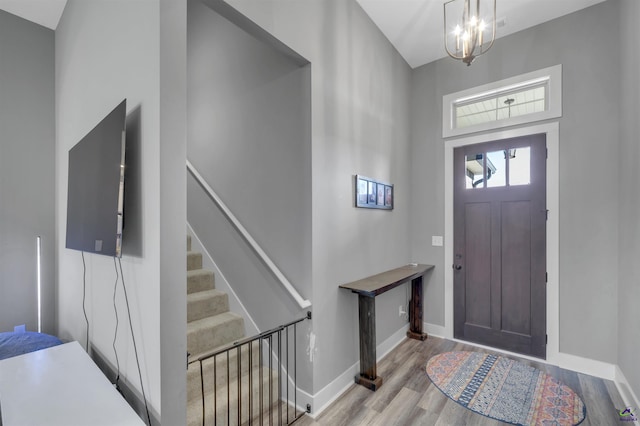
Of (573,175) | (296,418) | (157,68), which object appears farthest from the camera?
(573,175)

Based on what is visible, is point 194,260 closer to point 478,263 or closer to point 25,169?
point 25,169

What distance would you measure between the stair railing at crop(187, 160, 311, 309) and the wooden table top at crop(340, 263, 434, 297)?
1.53ft

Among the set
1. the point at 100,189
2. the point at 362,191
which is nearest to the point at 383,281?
the point at 362,191

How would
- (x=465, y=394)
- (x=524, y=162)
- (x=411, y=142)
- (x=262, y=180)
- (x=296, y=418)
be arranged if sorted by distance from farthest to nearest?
(x=411, y=142), (x=524, y=162), (x=262, y=180), (x=465, y=394), (x=296, y=418)

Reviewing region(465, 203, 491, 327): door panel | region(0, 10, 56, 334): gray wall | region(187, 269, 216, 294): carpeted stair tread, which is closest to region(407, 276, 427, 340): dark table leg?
region(465, 203, 491, 327): door panel

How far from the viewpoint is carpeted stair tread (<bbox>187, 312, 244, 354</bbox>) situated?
225 cm

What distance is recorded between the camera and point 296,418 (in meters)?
2.16

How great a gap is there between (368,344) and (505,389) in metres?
1.20

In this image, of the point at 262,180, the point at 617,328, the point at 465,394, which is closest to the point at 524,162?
the point at 617,328

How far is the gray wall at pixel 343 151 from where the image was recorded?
7.34 feet

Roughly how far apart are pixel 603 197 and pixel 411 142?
202cm

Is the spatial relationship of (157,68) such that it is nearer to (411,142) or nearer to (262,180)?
(262,180)

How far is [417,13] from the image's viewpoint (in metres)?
2.97

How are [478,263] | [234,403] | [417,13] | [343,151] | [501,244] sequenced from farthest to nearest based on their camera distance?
1. [478,263]
2. [501,244]
3. [417,13]
4. [343,151]
5. [234,403]
